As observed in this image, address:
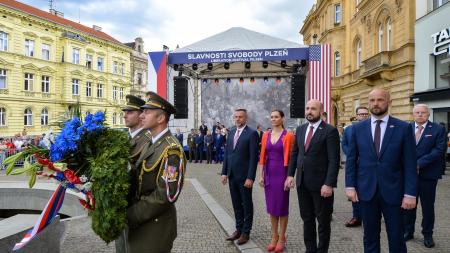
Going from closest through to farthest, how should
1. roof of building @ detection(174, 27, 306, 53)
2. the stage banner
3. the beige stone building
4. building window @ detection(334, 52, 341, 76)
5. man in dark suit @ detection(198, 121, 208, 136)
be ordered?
1. the stage banner
2. roof of building @ detection(174, 27, 306, 53)
3. man in dark suit @ detection(198, 121, 208, 136)
4. building window @ detection(334, 52, 341, 76)
5. the beige stone building

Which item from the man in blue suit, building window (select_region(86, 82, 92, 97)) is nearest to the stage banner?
the man in blue suit

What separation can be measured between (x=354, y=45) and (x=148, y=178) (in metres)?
29.5

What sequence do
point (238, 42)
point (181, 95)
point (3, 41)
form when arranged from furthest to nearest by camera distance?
point (3, 41)
point (181, 95)
point (238, 42)

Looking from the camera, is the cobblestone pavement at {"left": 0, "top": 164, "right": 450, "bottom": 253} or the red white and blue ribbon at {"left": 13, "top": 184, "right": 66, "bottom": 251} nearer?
the red white and blue ribbon at {"left": 13, "top": 184, "right": 66, "bottom": 251}

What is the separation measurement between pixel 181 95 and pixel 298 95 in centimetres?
515

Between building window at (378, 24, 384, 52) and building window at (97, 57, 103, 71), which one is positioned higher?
building window at (97, 57, 103, 71)

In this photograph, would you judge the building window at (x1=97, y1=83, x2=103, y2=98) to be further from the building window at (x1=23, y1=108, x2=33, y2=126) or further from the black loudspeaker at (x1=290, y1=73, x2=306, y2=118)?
the black loudspeaker at (x1=290, y1=73, x2=306, y2=118)

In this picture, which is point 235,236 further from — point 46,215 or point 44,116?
point 44,116

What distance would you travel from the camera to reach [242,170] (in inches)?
214

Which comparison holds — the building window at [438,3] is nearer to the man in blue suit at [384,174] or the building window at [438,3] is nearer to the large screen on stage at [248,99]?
the large screen on stage at [248,99]

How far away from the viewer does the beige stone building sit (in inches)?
2303

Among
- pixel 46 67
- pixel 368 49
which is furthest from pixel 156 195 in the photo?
pixel 46 67

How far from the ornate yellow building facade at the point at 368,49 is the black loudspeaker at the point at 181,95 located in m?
10.8

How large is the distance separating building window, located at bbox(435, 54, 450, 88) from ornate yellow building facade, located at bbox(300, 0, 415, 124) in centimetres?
171
